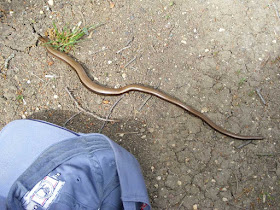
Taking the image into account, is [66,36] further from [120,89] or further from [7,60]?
[120,89]

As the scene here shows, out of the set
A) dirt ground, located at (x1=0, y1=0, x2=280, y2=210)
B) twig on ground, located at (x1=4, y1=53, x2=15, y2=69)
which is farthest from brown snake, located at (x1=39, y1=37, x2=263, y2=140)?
twig on ground, located at (x1=4, y1=53, x2=15, y2=69)

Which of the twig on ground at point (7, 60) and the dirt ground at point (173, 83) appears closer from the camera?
the dirt ground at point (173, 83)

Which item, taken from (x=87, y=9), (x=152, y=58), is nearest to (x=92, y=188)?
(x=152, y=58)

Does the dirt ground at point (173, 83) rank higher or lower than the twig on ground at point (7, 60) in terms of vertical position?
lower

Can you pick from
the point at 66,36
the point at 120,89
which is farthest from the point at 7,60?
the point at 120,89

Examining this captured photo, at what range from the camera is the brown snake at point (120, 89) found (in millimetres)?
2615

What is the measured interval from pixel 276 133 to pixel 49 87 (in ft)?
7.40

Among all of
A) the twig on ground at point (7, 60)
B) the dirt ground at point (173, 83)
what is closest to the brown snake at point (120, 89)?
the dirt ground at point (173, 83)

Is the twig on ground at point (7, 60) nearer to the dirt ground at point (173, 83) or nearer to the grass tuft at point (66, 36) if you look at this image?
the dirt ground at point (173, 83)

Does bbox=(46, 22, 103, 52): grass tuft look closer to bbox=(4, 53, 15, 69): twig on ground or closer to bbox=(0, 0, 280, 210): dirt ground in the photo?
bbox=(0, 0, 280, 210): dirt ground

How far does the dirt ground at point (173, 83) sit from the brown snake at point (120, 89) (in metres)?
0.06

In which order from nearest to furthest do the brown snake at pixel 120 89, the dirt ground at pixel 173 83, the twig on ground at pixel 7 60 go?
the dirt ground at pixel 173 83
the brown snake at pixel 120 89
the twig on ground at pixel 7 60

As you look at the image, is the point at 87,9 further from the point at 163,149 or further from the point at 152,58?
the point at 163,149

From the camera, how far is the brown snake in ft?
8.58
